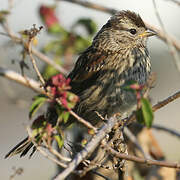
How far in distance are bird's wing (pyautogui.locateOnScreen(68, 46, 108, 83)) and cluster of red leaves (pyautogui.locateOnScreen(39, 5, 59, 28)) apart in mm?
786

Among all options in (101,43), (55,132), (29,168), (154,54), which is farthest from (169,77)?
(55,132)

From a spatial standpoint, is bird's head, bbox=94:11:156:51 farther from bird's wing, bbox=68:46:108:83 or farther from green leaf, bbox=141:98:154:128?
green leaf, bbox=141:98:154:128

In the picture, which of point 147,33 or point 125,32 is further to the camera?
point 125,32

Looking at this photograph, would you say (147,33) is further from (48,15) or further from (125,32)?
(48,15)

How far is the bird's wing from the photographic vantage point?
468 cm

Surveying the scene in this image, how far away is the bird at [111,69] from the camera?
4461 millimetres

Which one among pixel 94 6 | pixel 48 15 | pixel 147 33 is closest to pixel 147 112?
pixel 147 33

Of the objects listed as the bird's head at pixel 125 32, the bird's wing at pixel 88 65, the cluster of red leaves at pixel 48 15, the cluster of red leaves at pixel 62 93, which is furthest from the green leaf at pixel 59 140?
the cluster of red leaves at pixel 48 15

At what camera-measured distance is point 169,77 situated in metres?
13.2

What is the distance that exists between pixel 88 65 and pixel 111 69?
26cm

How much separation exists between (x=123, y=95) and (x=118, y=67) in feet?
1.05

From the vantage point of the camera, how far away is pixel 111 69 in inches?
181

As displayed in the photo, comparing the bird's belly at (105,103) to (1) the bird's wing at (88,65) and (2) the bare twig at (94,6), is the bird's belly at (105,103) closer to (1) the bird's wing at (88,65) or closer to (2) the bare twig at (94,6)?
(1) the bird's wing at (88,65)

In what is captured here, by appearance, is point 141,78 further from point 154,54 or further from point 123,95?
point 154,54
